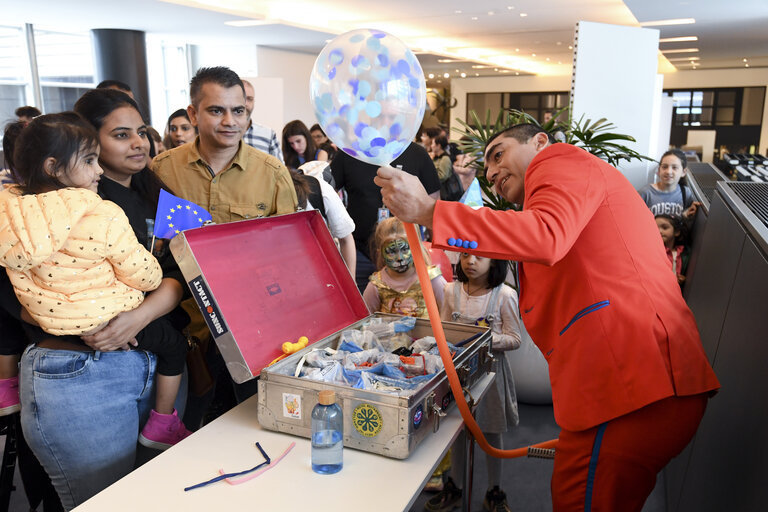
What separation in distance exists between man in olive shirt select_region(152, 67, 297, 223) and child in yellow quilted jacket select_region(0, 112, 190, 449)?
1.54 feet

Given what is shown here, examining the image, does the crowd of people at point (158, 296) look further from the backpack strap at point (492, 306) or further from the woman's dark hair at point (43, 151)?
the backpack strap at point (492, 306)

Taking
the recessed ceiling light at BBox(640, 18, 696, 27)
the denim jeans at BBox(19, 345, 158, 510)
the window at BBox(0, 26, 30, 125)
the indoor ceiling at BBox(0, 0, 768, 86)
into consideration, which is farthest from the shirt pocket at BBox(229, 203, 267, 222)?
the recessed ceiling light at BBox(640, 18, 696, 27)

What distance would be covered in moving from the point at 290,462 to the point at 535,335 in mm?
720

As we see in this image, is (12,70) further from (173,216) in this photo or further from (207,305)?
(207,305)

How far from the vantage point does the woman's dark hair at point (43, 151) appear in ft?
4.83

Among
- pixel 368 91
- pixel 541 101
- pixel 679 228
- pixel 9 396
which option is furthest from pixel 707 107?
pixel 9 396

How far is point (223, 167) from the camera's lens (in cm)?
207

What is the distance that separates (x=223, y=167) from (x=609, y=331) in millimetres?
1363

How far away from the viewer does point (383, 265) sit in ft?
9.39

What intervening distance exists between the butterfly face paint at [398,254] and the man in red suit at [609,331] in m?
1.16

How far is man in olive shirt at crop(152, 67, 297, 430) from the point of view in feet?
6.61

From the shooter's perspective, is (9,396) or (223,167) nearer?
(9,396)

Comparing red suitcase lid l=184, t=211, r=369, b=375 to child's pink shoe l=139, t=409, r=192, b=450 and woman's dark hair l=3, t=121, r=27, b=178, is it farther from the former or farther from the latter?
woman's dark hair l=3, t=121, r=27, b=178

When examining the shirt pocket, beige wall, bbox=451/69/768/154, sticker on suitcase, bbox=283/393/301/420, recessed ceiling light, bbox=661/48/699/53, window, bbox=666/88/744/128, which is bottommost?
sticker on suitcase, bbox=283/393/301/420
